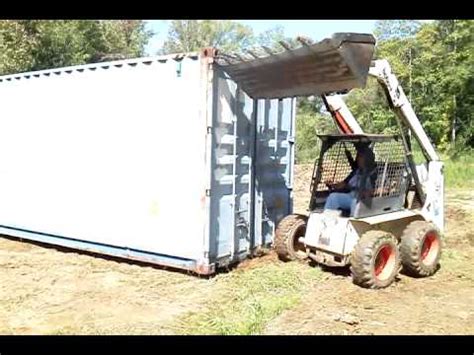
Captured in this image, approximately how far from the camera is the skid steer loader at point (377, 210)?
6.54 m

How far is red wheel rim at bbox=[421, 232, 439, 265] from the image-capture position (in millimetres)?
7125

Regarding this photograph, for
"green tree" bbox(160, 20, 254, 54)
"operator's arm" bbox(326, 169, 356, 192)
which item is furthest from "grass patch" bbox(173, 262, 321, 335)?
"green tree" bbox(160, 20, 254, 54)

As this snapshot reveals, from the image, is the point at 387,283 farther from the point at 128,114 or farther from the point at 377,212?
the point at 128,114

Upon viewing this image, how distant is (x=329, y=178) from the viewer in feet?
24.1

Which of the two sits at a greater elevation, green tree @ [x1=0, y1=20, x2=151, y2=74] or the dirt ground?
green tree @ [x1=0, y1=20, x2=151, y2=74]

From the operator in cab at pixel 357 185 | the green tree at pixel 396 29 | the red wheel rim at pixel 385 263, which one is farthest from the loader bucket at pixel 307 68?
the green tree at pixel 396 29

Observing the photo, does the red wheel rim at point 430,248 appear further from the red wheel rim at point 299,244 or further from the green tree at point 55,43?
the green tree at point 55,43

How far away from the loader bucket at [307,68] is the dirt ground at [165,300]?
246cm

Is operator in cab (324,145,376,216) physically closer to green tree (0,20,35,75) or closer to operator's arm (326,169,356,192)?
operator's arm (326,169,356,192)

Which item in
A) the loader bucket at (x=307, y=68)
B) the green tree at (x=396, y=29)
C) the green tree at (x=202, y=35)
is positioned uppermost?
the green tree at (x=202, y=35)

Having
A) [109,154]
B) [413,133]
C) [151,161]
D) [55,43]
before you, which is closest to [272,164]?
[151,161]

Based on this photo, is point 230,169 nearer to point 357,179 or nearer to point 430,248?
point 357,179

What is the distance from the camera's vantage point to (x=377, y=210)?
692cm
